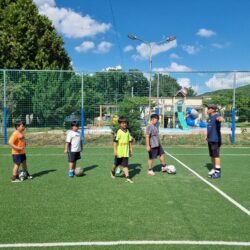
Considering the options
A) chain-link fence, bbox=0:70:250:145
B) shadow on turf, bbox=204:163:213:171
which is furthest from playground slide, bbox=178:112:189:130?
shadow on turf, bbox=204:163:213:171

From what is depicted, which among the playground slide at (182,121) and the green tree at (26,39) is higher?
the green tree at (26,39)

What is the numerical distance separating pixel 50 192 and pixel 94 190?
90 cm

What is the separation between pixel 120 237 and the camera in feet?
14.1

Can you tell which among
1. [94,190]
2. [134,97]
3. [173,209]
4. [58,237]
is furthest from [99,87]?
[58,237]

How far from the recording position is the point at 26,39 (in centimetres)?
2548

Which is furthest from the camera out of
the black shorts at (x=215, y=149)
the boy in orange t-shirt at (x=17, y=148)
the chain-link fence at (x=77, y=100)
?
the chain-link fence at (x=77, y=100)

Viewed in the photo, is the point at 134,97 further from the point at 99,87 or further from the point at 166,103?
the point at 166,103

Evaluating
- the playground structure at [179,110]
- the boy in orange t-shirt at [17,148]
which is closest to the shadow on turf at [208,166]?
the boy in orange t-shirt at [17,148]

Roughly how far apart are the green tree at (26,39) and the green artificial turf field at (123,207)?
56.1 ft

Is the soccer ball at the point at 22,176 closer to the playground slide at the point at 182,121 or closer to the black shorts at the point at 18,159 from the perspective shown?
the black shorts at the point at 18,159

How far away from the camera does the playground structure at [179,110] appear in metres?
18.1

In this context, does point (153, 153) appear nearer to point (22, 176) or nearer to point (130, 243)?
point (22, 176)

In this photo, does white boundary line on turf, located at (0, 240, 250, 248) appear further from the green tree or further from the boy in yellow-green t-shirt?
the green tree

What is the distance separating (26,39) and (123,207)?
22662 millimetres
